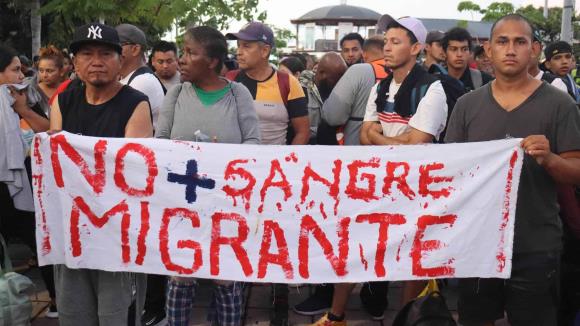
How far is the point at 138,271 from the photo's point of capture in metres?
2.97

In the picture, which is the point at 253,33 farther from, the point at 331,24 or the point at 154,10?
the point at 331,24

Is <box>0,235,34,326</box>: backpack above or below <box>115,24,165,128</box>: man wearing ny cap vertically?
below

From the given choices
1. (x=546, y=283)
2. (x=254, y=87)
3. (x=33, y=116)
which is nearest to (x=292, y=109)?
(x=254, y=87)

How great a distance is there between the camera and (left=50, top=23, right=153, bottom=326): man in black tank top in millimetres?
2873

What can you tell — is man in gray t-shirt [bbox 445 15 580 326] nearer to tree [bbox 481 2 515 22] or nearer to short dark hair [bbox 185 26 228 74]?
short dark hair [bbox 185 26 228 74]

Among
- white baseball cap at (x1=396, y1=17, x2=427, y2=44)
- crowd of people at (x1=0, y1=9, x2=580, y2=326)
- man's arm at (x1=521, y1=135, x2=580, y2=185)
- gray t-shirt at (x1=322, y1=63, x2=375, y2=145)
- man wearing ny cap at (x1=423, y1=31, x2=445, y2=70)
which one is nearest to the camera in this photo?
man's arm at (x1=521, y1=135, x2=580, y2=185)

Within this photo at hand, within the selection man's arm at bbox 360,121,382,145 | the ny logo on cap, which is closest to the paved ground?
man's arm at bbox 360,121,382,145

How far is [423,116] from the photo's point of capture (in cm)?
338

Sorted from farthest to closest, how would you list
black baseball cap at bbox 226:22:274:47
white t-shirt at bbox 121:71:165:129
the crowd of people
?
white t-shirt at bbox 121:71:165:129, black baseball cap at bbox 226:22:274:47, the crowd of people

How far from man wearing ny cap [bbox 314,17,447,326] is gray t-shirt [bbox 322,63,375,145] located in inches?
20.0

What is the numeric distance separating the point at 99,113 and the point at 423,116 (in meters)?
1.77

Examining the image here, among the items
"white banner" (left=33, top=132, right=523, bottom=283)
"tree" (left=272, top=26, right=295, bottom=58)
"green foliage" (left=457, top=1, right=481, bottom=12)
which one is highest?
"green foliage" (left=457, top=1, right=481, bottom=12)

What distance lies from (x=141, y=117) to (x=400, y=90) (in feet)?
4.96

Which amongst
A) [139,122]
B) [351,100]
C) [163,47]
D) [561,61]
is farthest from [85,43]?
[561,61]
